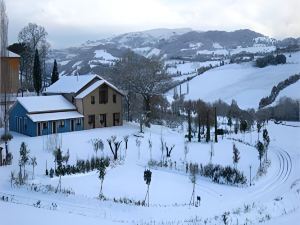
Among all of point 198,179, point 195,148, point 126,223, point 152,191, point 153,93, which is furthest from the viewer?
point 153,93

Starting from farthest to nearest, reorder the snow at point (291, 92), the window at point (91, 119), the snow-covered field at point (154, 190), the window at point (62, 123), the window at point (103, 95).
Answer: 1. the snow at point (291, 92)
2. the window at point (103, 95)
3. the window at point (91, 119)
4. the window at point (62, 123)
5. the snow-covered field at point (154, 190)

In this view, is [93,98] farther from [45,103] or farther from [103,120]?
[45,103]

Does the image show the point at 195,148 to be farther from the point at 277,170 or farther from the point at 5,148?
the point at 5,148

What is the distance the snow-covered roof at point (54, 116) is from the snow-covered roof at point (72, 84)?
2.10 m

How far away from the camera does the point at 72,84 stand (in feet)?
121

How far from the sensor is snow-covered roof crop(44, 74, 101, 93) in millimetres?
35969

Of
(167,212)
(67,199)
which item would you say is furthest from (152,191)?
(67,199)

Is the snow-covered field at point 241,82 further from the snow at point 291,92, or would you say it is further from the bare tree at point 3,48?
the bare tree at point 3,48

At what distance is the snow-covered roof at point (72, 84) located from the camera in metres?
36.0

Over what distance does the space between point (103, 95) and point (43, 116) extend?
6135 millimetres

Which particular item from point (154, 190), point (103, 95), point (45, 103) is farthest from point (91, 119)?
point (154, 190)

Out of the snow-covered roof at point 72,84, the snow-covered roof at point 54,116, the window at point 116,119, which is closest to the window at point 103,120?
the window at point 116,119

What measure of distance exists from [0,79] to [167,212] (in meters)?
16.8

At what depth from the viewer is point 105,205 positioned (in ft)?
57.9
